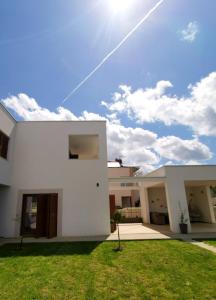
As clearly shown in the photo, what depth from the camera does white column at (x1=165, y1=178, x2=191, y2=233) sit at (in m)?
11.8

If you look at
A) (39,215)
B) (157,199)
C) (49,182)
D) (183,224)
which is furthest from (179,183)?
(39,215)

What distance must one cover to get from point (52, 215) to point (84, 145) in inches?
250

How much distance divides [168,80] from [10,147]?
35.7 ft

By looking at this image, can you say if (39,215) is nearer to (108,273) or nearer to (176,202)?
(108,273)

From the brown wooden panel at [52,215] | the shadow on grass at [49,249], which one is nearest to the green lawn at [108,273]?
the shadow on grass at [49,249]

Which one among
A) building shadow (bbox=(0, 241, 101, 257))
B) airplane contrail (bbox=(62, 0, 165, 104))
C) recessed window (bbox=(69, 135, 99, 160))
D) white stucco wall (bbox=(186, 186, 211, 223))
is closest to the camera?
building shadow (bbox=(0, 241, 101, 257))

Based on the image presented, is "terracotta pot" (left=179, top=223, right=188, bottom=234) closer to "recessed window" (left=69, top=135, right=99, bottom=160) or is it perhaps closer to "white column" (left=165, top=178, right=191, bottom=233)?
"white column" (left=165, top=178, right=191, bottom=233)

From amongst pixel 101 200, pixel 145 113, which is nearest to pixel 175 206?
pixel 101 200

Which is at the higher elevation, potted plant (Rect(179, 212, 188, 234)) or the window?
the window

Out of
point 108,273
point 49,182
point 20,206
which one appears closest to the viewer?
point 108,273

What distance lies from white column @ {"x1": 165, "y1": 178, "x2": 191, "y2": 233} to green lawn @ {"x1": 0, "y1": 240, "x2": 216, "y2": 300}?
367 cm

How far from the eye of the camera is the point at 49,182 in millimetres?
11727

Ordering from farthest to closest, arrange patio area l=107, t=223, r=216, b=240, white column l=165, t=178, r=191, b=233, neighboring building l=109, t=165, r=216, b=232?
neighboring building l=109, t=165, r=216, b=232, white column l=165, t=178, r=191, b=233, patio area l=107, t=223, r=216, b=240

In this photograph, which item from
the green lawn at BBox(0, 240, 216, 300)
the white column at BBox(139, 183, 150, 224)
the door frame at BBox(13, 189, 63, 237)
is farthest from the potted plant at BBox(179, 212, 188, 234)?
the door frame at BBox(13, 189, 63, 237)
